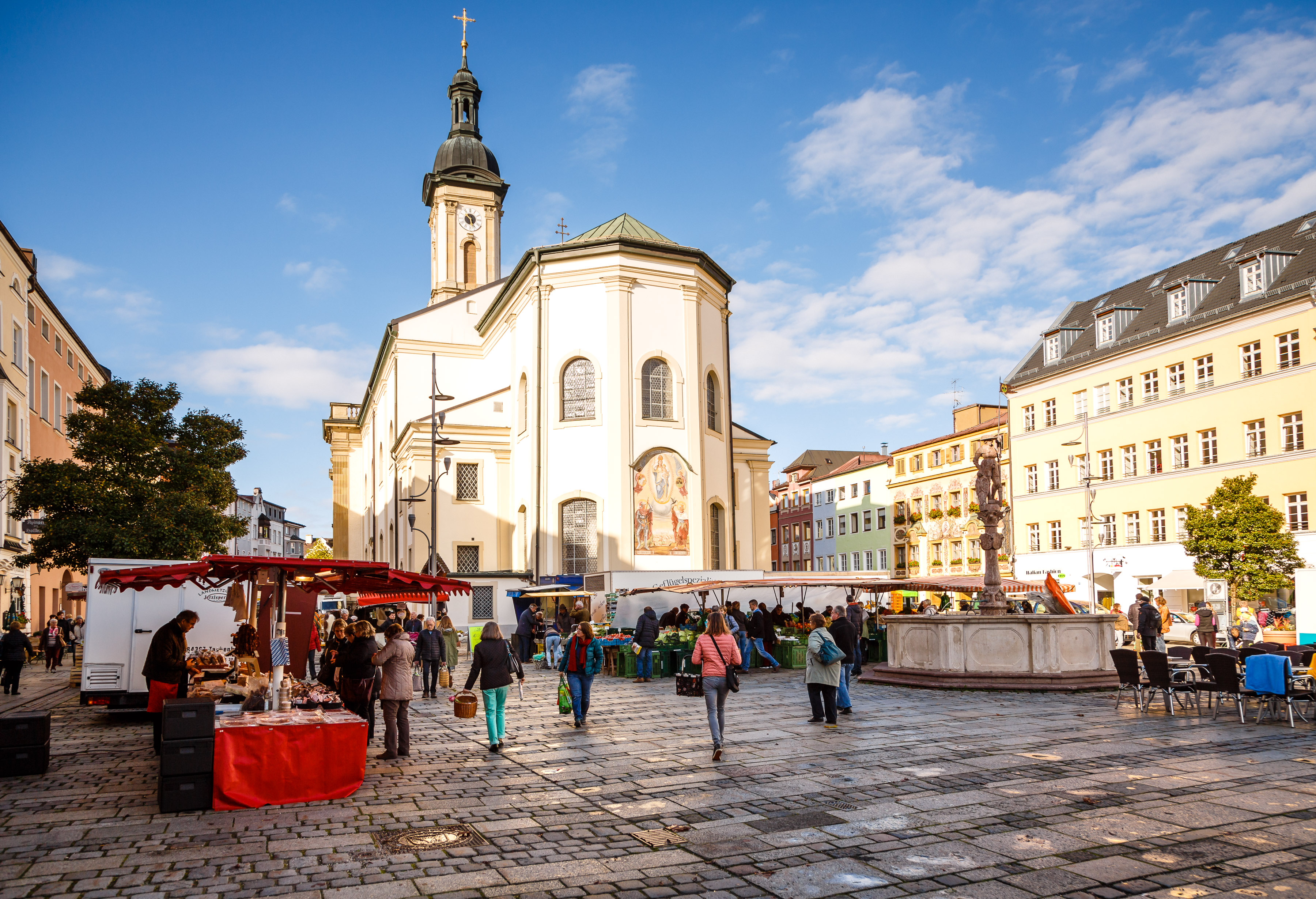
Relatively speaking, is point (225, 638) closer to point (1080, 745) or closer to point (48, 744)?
point (48, 744)

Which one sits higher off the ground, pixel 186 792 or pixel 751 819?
pixel 186 792

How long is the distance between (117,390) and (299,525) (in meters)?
147

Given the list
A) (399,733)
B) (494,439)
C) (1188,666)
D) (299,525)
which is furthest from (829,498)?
(299,525)

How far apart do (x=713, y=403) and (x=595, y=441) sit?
18.5 ft

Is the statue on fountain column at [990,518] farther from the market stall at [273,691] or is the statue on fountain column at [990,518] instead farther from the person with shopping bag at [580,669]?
the market stall at [273,691]

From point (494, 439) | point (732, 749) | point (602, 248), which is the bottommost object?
point (732, 749)

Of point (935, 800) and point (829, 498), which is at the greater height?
point (829, 498)

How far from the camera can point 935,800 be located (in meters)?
8.59

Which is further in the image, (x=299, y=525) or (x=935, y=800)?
(x=299, y=525)

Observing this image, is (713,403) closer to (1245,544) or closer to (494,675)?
(1245,544)

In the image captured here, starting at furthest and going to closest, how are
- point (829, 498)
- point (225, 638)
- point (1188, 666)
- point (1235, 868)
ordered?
point (829, 498) < point (225, 638) < point (1188, 666) < point (1235, 868)

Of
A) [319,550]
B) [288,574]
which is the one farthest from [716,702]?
[319,550]

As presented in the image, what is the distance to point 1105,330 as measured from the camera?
49781mm

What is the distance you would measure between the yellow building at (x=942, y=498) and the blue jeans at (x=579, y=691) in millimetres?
48566
